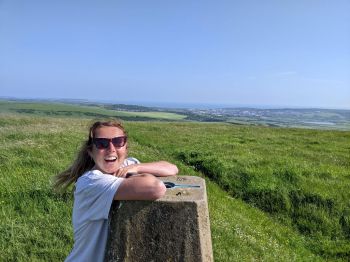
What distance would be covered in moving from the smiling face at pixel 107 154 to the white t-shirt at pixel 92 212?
23 centimetres

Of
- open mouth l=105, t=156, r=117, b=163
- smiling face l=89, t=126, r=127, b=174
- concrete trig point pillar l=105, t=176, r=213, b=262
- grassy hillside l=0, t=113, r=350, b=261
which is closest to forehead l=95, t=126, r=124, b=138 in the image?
smiling face l=89, t=126, r=127, b=174

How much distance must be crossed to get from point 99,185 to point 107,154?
0.56m

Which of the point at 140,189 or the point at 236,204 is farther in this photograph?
the point at 236,204

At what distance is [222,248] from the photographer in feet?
28.6

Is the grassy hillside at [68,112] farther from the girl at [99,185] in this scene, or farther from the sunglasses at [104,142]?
the sunglasses at [104,142]

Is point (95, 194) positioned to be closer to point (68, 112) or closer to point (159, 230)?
point (159, 230)

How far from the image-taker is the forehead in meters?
4.96

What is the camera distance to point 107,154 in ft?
16.1

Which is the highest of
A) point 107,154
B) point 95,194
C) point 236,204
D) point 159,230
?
point 107,154

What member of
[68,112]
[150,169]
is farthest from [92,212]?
[68,112]

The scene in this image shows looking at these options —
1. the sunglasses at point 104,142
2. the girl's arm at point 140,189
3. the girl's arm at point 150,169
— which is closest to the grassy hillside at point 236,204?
the girl's arm at point 150,169

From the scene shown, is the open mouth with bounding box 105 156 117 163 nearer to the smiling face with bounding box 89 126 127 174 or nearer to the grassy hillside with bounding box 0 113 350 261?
the smiling face with bounding box 89 126 127 174

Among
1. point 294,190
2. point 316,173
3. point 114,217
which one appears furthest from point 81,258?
point 316,173

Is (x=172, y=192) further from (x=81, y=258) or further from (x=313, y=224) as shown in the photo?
(x=313, y=224)
